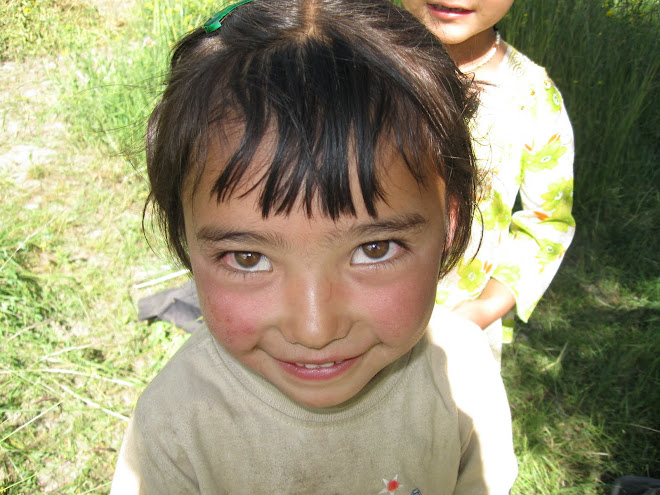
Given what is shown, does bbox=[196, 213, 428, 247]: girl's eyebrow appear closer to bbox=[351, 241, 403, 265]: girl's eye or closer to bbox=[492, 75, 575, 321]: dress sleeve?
bbox=[351, 241, 403, 265]: girl's eye

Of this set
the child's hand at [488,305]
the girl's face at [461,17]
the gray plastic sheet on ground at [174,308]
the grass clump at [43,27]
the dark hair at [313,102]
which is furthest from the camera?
the grass clump at [43,27]

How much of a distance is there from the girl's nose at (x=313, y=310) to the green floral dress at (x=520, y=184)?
805 mm

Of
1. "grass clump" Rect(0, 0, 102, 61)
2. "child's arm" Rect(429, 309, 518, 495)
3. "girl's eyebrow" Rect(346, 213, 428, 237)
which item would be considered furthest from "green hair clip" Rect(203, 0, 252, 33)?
"grass clump" Rect(0, 0, 102, 61)

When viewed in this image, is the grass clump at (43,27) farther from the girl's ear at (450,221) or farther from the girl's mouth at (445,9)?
the girl's ear at (450,221)

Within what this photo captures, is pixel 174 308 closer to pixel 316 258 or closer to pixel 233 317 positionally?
pixel 233 317

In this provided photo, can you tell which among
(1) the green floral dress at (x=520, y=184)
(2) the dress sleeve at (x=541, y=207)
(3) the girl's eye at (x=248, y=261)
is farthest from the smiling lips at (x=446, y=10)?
(3) the girl's eye at (x=248, y=261)

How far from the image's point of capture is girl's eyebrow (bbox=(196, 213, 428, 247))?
107cm

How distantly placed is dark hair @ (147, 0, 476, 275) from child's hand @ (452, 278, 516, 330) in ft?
2.12

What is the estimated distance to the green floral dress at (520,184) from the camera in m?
1.84

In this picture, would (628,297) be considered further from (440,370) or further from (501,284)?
(440,370)

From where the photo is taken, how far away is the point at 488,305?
198cm

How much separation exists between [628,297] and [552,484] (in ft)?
4.20

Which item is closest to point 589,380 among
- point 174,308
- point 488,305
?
point 488,305

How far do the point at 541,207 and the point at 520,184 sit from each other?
0.32ft
